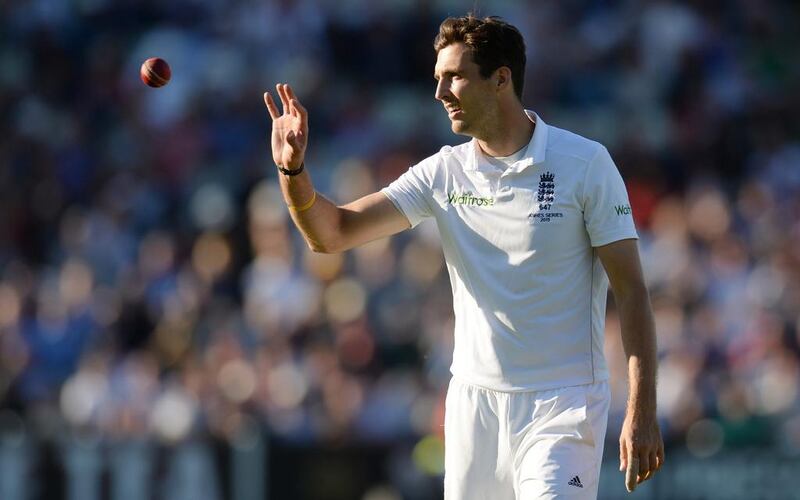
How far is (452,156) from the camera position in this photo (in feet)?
20.6

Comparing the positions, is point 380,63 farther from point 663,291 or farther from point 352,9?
point 663,291

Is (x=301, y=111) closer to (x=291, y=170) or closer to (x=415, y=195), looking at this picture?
(x=291, y=170)

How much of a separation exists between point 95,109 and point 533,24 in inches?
172

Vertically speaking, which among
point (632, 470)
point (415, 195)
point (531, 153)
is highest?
point (531, 153)

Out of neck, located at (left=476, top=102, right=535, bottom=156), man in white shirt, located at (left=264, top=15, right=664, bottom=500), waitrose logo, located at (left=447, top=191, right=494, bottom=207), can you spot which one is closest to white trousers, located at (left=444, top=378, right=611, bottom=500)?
man in white shirt, located at (left=264, top=15, right=664, bottom=500)

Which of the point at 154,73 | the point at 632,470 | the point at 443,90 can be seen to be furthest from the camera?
the point at 154,73

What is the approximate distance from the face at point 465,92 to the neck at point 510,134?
0.05 m

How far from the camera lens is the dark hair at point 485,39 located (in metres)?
6.04

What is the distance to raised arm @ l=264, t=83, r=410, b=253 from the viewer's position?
6059 mm

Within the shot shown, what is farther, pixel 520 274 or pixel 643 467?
pixel 520 274

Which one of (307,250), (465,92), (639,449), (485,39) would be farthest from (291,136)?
(307,250)

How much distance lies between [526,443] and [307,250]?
6.75m

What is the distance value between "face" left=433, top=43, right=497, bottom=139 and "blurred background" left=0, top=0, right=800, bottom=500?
459cm

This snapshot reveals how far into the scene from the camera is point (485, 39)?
19.8ft
